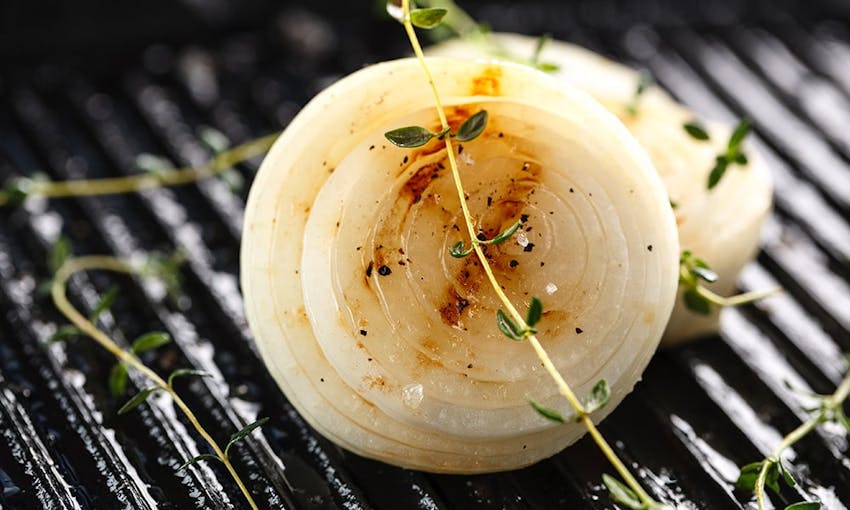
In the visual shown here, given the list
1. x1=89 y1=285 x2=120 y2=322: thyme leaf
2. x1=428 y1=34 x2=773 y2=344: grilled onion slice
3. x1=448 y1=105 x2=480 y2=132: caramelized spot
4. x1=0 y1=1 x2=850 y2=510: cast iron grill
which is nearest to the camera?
x1=448 y1=105 x2=480 y2=132: caramelized spot

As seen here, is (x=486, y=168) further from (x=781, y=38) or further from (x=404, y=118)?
(x=781, y=38)

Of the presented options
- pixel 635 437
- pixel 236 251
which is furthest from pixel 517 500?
pixel 236 251

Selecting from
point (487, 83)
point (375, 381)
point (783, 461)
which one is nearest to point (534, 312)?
point (375, 381)

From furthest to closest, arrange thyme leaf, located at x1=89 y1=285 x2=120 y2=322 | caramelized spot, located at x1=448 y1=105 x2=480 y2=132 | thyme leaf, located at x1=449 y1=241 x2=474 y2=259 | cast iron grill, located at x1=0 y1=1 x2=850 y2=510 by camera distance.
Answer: thyme leaf, located at x1=89 y1=285 x2=120 y2=322, cast iron grill, located at x1=0 y1=1 x2=850 y2=510, caramelized spot, located at x1=448 y1=105 x2=480 y2=132, thyme leaf, located at x1=449 y1=241 x2=474 y2=259

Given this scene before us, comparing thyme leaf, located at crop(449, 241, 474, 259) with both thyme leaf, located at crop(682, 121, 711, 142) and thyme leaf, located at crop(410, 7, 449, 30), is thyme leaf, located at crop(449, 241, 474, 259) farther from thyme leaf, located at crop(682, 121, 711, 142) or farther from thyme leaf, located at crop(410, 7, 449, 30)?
thyme leaf, located at crop(682, 121, 711, 142)

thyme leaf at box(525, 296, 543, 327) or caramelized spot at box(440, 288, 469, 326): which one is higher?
caramelized spot at box(440, 288, 469, 326)

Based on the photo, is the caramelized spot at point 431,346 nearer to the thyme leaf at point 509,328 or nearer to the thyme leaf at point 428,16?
the thyme leaf at point 509,328

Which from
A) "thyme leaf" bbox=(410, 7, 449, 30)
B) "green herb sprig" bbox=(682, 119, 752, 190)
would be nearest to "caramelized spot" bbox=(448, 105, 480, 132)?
"thyme leaf" bbox=(410, 7, 449, 30)
